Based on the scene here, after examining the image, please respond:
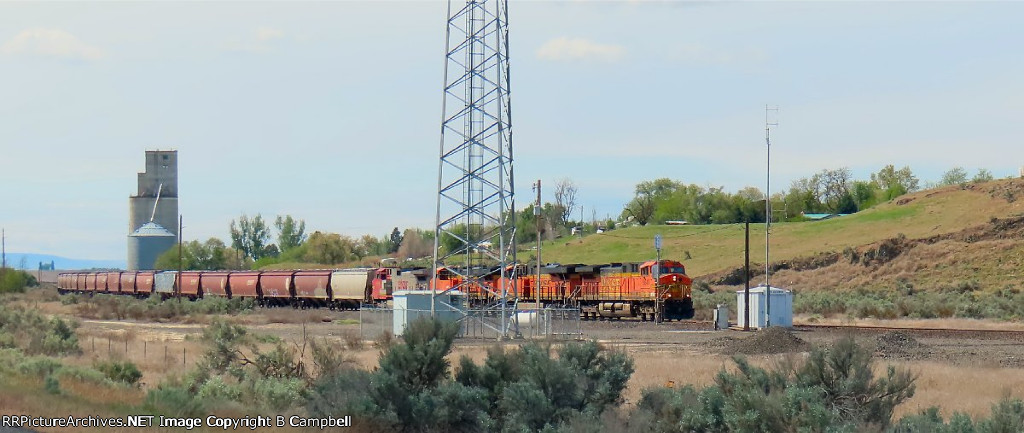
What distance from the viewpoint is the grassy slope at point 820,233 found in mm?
91438

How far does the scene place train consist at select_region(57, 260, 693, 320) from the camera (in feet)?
165

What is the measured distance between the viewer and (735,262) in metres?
95.2

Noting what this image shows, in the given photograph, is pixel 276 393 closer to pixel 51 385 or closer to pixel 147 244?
pixel 51 385

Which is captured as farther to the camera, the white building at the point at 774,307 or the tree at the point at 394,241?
the tree at the point at 394,241

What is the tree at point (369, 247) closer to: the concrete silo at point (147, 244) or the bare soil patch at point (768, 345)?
the concrete silo at point (147, 244)

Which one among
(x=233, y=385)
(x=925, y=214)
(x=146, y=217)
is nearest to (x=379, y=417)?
(x=233, y=385)

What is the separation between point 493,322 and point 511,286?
1826 cm

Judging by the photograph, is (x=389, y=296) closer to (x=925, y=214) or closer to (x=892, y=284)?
(x=892, y=284)

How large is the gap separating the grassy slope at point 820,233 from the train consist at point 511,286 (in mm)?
38719

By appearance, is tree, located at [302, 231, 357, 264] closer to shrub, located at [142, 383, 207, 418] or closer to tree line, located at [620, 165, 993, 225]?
tree line, located at [620, 165, 993, 225]

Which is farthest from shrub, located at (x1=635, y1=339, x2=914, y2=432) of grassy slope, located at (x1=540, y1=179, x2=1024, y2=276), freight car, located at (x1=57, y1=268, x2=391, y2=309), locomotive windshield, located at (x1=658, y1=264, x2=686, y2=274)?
grassy slope, located at (x1=540, y1=179, x2=1024, y2=276)

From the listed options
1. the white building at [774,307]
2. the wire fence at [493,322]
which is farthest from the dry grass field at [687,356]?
the white building at [774,307]

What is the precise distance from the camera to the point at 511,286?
2120 inches

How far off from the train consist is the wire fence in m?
1.19
